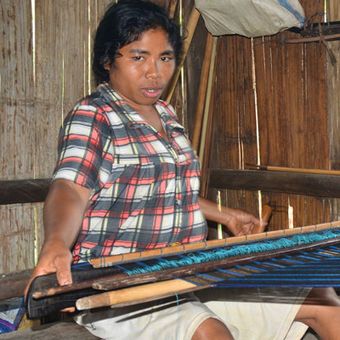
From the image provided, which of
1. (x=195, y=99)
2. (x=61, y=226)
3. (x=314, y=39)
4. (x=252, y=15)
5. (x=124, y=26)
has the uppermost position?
(x=252, y=15)

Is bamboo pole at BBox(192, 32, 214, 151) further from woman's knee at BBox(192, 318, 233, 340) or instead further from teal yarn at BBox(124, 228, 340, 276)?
woman's knee at BBox(192, 318, 233, 340)

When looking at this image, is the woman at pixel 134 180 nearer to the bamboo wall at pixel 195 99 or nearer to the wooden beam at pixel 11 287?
the wooden beam at pixel 11 287

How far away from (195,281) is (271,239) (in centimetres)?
56

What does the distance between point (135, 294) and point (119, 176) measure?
0.54 metres

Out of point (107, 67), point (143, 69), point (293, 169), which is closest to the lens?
point (143, 69)

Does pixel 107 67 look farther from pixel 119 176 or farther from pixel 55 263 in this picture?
pixel 55 263

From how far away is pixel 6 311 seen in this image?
2875mm

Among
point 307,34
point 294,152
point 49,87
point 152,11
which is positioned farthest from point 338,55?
point 152,11

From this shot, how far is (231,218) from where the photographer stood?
241cm

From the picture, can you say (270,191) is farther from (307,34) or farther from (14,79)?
(14,79)

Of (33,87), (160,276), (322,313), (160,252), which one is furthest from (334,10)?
(160,276)

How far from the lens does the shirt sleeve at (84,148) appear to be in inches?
73.7

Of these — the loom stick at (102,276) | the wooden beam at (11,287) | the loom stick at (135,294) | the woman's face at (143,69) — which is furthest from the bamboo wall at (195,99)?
the loom stick at (135,294)

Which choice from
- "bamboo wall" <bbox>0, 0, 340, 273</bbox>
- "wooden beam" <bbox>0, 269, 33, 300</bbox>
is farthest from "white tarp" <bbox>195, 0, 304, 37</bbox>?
"wooden beam" <bbox>0, 269, 33, 300</bbox>
